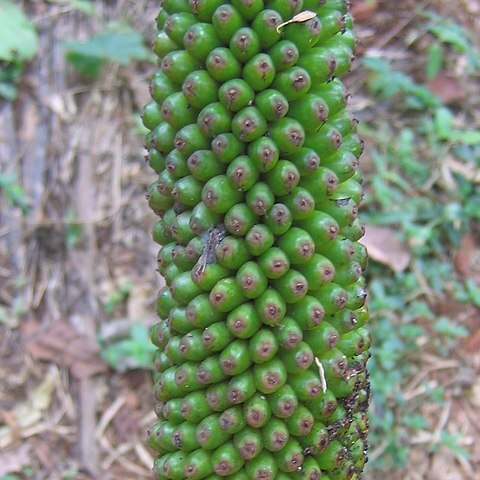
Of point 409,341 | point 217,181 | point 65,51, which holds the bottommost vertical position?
point 409,341

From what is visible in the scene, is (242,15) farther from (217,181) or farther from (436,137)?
(436,137)

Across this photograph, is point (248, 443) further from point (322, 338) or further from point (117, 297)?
point (117, 297)

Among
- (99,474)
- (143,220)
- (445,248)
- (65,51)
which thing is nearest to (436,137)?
(445,248)

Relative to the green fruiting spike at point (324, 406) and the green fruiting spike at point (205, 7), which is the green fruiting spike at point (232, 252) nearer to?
the green fruiting spike at point (324, 406)

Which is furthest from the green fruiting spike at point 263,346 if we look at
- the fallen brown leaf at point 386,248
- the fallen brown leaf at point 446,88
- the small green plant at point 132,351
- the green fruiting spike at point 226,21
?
the fallen brown leaf at point 446,88

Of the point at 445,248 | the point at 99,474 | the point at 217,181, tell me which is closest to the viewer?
the point at 217,181

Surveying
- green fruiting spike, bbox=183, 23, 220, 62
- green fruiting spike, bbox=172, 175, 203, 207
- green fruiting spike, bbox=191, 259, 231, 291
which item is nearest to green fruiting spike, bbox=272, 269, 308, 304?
green fruiting spike, bbox=191, 259, 231, 291
